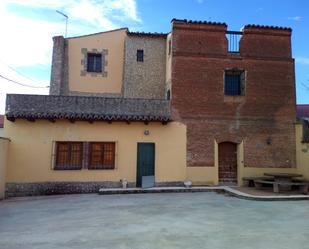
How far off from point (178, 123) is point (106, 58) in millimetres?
6159

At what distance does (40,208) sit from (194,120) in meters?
8.24

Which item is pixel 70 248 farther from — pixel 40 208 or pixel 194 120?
pixel 194 120

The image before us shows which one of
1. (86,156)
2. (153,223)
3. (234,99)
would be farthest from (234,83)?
(153,223)

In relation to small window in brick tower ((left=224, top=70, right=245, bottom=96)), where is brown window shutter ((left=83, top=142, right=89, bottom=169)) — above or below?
below

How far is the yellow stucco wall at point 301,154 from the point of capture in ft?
47.9

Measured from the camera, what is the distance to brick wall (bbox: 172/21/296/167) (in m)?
15.1

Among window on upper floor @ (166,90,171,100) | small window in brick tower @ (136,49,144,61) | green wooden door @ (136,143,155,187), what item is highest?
small window in brick tower @ (136,49,144,61)

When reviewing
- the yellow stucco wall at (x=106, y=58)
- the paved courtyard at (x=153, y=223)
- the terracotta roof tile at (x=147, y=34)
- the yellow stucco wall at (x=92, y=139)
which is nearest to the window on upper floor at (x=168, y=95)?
the yellow stucco wall at (x=92, y=139)

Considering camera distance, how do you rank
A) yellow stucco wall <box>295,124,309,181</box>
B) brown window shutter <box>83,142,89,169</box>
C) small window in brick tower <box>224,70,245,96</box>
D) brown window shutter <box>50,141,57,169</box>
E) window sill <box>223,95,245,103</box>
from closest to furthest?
brown window shutter <box>50,141,57,169</box> < brown window shutter <box>83,142,89,169</box> < yellow stucco wall <box>295,124,309,181</box> < window sill <box>223,95,245,103</box> < small window in brick tower <box>224,70,245,96</box>

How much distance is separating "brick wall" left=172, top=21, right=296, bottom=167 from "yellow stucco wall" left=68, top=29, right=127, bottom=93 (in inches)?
153

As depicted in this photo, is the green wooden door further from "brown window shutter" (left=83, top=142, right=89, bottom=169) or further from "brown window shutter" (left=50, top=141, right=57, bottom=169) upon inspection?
"brown window shutter" (left=50, top=141, right=57, bottom=169)

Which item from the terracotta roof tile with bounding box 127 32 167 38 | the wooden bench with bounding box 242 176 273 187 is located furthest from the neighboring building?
the terracotta roof tile with bounding box 127 32 167 38

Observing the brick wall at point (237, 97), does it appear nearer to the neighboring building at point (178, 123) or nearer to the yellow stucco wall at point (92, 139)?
the neighboring building at point (178, 123)

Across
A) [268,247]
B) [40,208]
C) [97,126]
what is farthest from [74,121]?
[268,247]
